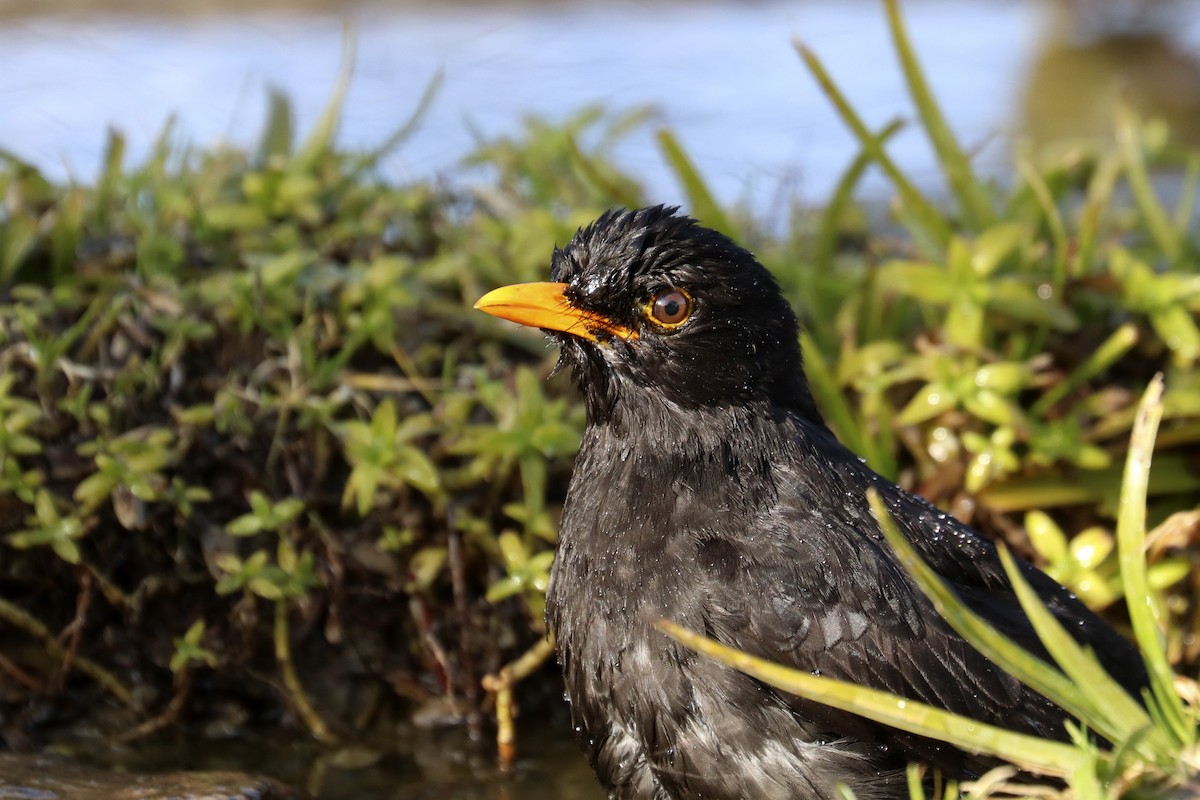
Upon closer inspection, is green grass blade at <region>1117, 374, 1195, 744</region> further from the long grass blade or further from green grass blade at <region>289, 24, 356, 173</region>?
green grass blade at <region>289, 24, 356, 173</region>

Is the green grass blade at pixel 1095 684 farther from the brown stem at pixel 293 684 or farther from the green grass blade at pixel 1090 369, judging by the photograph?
the brown stem at pixel 293 684

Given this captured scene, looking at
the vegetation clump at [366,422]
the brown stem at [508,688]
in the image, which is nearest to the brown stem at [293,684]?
the vegetation clump at [366,422]

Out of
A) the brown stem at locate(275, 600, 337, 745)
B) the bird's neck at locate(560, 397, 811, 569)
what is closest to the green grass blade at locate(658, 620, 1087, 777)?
the bird's neck at locate(560, 397, 811, 569)

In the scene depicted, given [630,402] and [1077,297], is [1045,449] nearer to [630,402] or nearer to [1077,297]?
[1077,297]

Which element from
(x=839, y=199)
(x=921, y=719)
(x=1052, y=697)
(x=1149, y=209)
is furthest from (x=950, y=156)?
(x=921, y=719)

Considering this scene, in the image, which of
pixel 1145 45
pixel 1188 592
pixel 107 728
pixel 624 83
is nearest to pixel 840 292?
pixel 1188 592

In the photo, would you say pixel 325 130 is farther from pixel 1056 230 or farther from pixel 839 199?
pixel 1056 230
